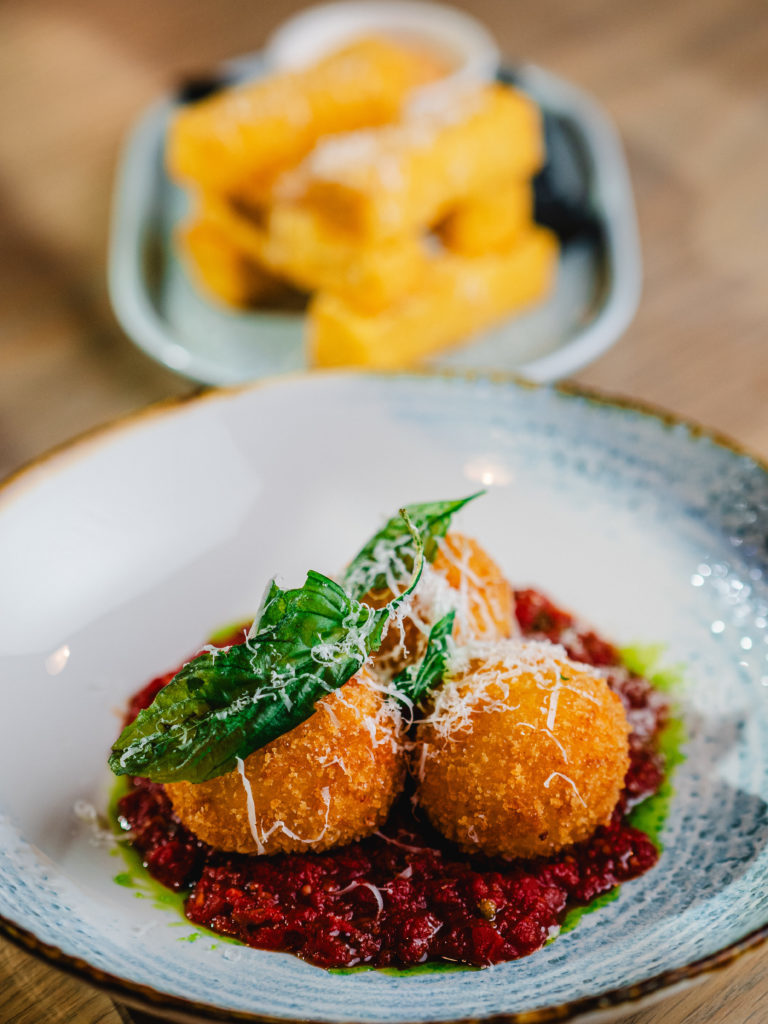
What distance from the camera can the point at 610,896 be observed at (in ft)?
4.35

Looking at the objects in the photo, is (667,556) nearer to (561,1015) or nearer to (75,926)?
(561,1015)

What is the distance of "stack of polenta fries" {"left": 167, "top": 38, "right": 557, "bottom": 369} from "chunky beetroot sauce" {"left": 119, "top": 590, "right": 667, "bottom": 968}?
1.27 m

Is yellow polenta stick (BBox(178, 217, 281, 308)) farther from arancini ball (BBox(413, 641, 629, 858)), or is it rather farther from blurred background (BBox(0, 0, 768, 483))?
arancini ball (BBox(413, 641, 629, 858))

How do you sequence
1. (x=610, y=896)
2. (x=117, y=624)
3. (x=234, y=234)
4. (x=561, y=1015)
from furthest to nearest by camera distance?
(x=234, y=234) < (x=117, y=624) < (x=610, y=896) < (x=561, y=1015)

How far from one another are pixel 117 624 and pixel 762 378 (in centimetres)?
169

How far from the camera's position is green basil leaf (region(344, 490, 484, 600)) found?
4.86 feet

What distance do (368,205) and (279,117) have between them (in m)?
0.52

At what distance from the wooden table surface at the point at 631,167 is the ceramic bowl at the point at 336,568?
7.2 inches

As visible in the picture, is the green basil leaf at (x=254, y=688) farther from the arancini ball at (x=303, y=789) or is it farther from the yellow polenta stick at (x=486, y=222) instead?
the yellow polenta stick at (x=486, y=222)

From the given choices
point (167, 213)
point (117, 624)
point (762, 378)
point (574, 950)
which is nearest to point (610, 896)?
point (574, 950)

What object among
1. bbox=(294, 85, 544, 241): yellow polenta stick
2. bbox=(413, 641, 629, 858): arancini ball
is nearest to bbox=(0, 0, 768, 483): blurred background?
bbox=(294, 85, 544, 241): yellow polenta stick

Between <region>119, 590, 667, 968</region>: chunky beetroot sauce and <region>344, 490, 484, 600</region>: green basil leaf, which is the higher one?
<region>344, 490, 484, 600</region>: green basil leaf

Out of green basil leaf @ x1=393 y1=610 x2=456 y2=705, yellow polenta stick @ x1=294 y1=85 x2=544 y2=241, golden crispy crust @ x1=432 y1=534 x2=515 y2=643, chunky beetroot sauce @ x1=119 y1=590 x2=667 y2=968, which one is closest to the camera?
chunky beetroot sauce @ x1=119 y1=590 x2=667 y2=968

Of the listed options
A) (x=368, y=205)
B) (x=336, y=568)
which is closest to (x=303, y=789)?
(x=336, y=568)
